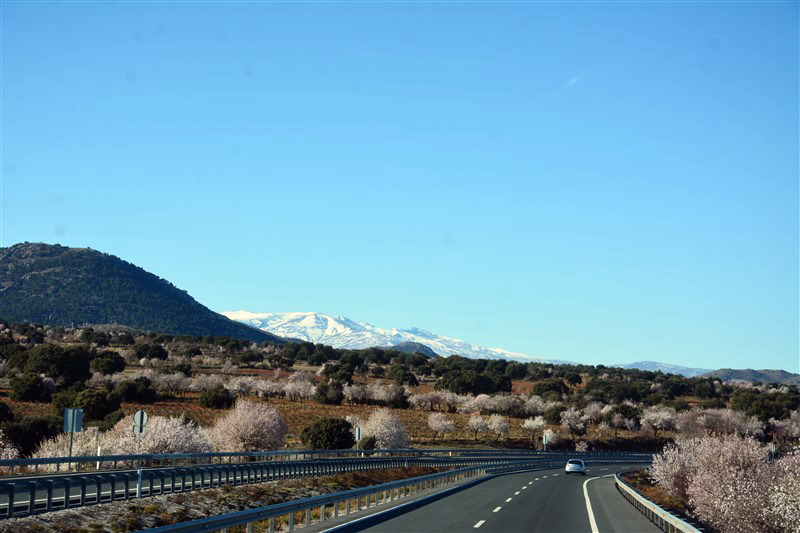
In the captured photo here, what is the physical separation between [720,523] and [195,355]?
134109 mm

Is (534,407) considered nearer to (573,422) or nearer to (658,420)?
(573,422)

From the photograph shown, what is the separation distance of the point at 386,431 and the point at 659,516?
53.0 m

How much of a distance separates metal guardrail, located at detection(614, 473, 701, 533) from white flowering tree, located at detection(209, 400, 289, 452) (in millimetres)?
30762

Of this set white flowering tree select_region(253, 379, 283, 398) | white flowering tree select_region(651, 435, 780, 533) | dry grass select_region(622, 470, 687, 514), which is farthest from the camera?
white flowering tree select_region(253, 379, 283, 398)

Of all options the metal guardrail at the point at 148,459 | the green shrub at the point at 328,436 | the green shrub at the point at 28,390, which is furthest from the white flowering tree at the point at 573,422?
the green shrub at the point at 28,390

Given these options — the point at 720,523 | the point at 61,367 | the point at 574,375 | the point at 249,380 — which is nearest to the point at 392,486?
the point at 720,523

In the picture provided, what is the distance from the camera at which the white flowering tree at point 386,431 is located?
7512cm

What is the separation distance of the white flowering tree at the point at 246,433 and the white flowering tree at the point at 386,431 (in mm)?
15094

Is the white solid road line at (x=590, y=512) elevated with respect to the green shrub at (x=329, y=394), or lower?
lower

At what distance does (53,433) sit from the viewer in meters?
54.8

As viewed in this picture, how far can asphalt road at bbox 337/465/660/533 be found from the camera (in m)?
21.7

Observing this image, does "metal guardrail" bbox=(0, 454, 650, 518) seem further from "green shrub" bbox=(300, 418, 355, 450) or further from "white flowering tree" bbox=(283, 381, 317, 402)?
"white flowering tree" bbox=(283, 381, 317, 402)

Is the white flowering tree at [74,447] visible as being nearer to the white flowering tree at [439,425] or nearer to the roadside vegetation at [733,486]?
the roadside vegetation at [733,486]

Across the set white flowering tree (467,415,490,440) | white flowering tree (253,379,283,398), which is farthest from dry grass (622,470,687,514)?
white flowering tree (253,379,283,398)
